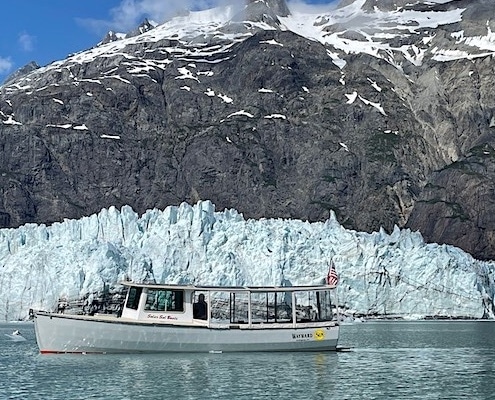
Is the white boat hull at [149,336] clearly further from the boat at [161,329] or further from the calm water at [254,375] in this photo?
the calm water at [254,375]

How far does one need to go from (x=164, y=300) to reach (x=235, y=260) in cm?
5285

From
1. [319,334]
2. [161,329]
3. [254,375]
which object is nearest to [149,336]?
[161,329]

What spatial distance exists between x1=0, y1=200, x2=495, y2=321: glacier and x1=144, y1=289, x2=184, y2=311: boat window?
45145 millimetres

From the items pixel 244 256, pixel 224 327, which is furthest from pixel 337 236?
pixel 224 327

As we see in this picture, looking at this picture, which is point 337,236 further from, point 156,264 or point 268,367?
point 268,367

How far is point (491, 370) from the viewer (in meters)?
47.6

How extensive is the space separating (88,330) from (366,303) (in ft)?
222

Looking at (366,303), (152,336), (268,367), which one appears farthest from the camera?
(366,303)

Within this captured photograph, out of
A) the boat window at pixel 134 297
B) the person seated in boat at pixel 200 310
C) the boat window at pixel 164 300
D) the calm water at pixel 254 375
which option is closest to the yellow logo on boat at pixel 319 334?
the calm water at pixel 254 375

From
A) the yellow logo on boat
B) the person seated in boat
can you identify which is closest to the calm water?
the yellow logo on boat

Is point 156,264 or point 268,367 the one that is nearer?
point 268,367

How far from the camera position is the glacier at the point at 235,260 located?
100688 millimetres

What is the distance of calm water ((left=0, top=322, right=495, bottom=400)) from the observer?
123 ft

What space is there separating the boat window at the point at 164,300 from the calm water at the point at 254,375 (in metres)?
2.99
